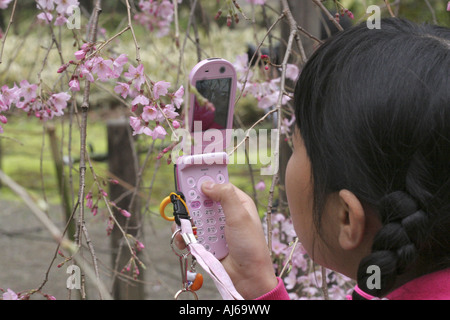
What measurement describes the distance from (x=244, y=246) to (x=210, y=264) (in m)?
0.10

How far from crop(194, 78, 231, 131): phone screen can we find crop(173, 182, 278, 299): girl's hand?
0.10m

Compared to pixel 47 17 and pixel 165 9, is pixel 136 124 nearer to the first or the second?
pixel 47 17

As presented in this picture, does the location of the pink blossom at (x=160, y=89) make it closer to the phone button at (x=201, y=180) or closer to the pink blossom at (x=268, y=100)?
the phone button at (x=201, y=180)

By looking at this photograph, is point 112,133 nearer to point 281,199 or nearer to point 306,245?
point 281,199

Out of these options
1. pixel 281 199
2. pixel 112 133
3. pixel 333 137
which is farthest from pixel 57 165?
pixel 333 137

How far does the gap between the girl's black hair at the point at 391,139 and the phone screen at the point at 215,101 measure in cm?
17

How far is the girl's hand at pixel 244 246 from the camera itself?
95 cm

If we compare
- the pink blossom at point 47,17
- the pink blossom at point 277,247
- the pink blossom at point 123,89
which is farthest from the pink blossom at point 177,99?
the pink blossom at point 277,247

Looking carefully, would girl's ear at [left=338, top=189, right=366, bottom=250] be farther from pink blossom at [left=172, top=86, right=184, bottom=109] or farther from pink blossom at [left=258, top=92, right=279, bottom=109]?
pink blossom at [left=258, top=92, right=279, bottom=109]

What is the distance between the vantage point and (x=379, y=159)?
0.77 meters

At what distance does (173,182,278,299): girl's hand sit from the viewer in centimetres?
95

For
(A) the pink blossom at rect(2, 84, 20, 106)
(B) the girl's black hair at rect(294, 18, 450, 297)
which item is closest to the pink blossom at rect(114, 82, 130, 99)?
(A) the pink blossom at rect(2, 84, 20, 106)
